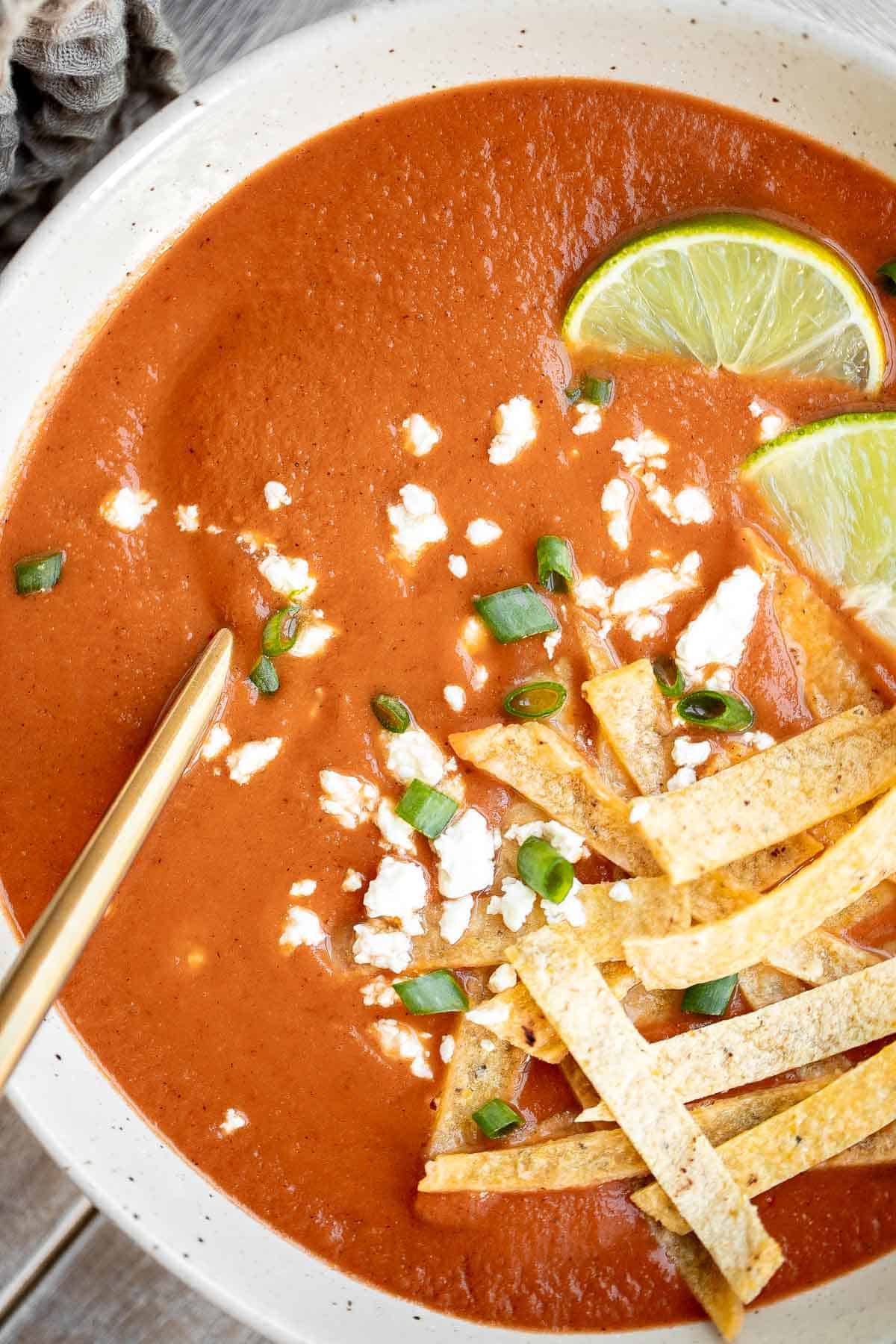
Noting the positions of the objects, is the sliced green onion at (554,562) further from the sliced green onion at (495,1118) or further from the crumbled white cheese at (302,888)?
the sliced green onion at (495,1118)

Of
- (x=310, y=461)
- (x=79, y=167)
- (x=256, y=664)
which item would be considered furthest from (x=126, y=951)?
(x=79, y=167)

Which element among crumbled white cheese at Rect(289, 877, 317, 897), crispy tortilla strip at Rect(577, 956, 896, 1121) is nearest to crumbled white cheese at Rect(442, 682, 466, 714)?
crumbled white cheese at Rect(289, 877, 317, 897)

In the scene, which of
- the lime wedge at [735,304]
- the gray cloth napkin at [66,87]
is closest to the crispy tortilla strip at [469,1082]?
the lime wedge at [735,304]

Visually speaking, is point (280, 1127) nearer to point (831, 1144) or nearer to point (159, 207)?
point (831, 1144)

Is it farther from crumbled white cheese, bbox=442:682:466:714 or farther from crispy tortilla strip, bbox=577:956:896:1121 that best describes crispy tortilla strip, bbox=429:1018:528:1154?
crumbled white cheese, bbox=442:682:466:714

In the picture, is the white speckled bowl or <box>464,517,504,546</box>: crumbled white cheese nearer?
the white speckled bowl

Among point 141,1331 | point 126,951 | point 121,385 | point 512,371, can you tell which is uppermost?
point 121,385

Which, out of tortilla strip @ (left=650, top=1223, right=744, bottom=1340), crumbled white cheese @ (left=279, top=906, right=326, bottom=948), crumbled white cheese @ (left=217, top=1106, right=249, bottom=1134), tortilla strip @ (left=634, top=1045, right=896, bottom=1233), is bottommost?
tortilla strip @ (left=650, top=1223, right=744, bottom=1340)
